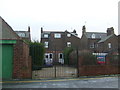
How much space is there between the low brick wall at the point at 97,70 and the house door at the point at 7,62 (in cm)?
534

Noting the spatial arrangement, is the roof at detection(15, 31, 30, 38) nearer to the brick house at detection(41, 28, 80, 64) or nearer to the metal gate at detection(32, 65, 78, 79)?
the brick house at detection(41, 28, 80, 64)

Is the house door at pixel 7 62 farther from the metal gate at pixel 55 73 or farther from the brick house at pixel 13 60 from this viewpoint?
the metal gate at pixel 55 73

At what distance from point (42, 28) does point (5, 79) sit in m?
39.1

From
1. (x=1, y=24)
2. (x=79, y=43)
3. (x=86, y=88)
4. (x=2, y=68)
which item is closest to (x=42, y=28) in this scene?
(x=79, y=43)

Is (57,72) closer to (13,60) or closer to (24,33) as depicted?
(13,60)

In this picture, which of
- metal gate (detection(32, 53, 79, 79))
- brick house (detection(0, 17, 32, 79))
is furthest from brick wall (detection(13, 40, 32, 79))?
metal gate (detection(32, 53, 79, 79))

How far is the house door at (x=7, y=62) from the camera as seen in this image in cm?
1285

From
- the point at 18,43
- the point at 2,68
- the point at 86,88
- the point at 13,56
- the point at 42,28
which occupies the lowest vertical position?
the point at 86,88

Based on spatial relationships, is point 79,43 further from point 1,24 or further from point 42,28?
point 1,24

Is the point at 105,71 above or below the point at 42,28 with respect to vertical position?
below

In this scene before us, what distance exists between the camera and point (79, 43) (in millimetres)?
47312

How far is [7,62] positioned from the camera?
42.3 feet

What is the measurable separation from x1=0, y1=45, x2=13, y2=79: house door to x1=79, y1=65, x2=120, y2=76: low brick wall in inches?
210

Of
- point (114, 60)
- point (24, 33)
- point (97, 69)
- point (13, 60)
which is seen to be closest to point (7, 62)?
point (13, 60)
